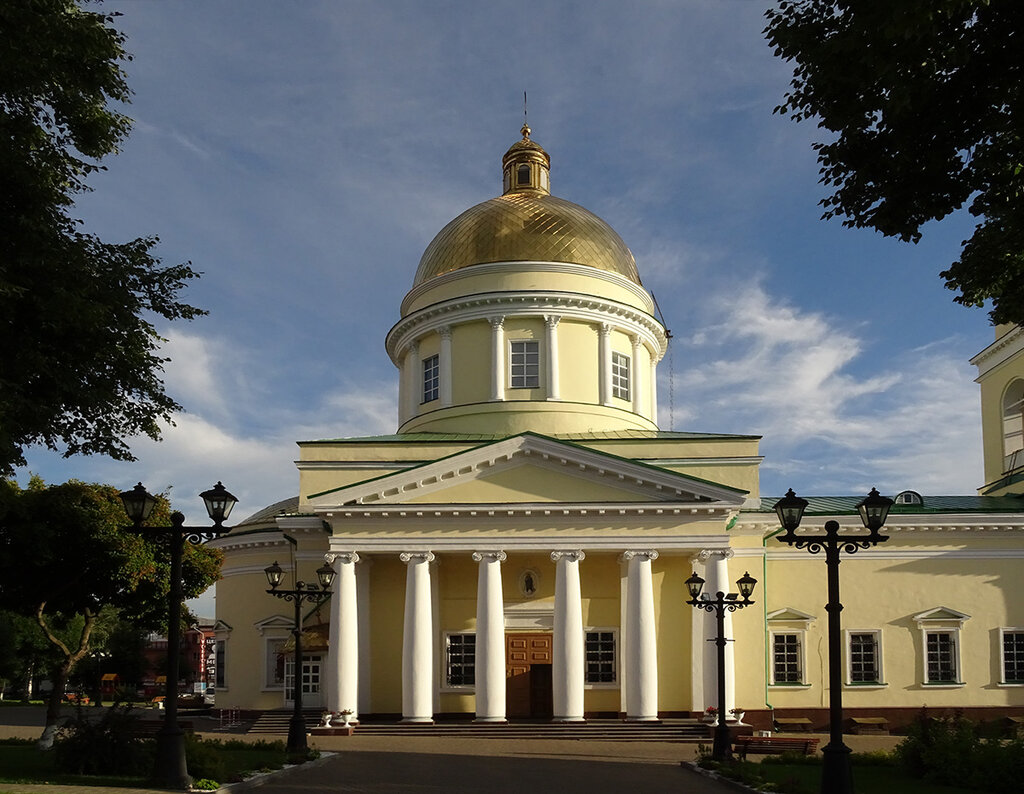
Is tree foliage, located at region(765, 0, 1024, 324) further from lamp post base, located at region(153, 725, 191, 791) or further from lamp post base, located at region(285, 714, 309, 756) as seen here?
lamp post base, located at region(285, 714, 309, 756)

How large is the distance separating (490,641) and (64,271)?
1620 cm

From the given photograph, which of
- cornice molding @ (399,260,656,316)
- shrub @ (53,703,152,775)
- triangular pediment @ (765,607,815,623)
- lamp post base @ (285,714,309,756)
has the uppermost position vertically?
cornice molding @ (399,260,656,316)

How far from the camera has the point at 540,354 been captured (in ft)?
120

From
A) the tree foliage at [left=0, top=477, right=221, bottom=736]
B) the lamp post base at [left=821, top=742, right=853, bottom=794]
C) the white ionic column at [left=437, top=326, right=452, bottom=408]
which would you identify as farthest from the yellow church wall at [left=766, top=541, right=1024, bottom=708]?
the lamp post base at [left=821, top=742, right=853, bottom=794]

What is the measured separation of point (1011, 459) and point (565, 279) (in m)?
16.6

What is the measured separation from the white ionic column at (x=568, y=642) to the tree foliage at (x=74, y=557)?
33.4ft

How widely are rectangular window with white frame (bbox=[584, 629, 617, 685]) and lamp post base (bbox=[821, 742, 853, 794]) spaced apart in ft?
56.9

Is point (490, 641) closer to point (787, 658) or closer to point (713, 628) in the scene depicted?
point (713, 628)

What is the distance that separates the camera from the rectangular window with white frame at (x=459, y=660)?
31234 mm

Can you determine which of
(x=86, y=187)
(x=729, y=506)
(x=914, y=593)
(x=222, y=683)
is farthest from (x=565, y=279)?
(x=86, y=187)

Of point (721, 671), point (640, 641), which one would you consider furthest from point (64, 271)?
point (640, 641)

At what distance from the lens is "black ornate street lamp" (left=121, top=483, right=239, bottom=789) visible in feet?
49.9

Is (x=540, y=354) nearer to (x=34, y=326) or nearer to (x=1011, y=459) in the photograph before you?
(x=1011, y=459)

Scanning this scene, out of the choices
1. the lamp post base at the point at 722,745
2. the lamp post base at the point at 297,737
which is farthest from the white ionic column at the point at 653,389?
A: the lamp post base at the point at 297,737
